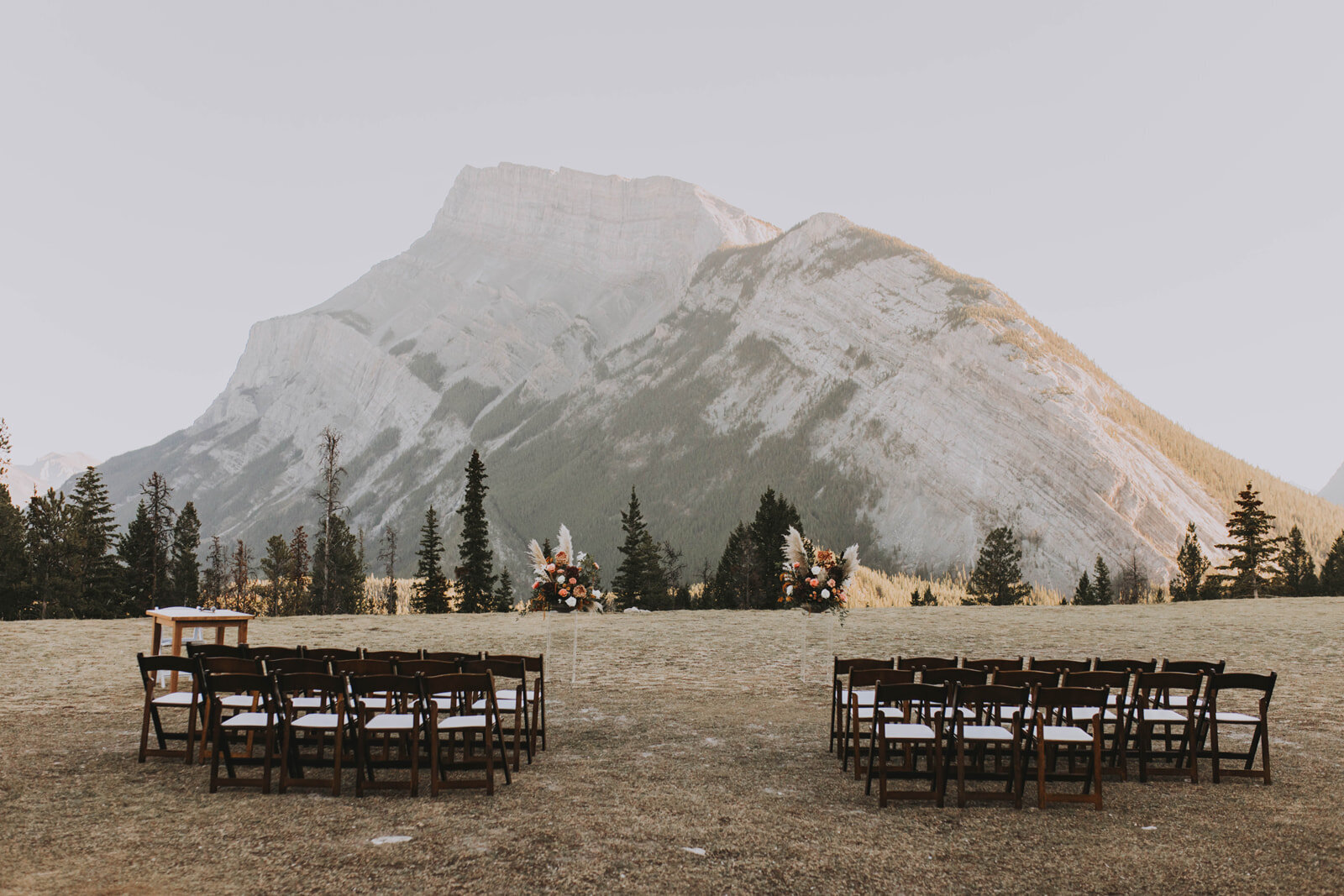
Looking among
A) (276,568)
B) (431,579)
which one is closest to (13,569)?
(276,568)

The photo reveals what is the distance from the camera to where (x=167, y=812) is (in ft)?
21.8

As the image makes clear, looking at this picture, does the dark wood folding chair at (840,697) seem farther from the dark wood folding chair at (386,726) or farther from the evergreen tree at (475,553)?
the evergreen tree at (475,553)

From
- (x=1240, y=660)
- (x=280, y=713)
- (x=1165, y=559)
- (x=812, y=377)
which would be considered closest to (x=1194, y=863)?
(x=280, y=713)

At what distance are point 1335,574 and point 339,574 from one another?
64038 mm

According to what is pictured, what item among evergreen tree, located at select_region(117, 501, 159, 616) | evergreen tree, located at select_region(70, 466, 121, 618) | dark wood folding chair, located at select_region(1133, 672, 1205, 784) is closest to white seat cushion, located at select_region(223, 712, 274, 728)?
dark wood folding chair, located at select_region(1133, 672, 1205, 784)

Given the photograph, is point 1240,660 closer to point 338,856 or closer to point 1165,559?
point 338,856

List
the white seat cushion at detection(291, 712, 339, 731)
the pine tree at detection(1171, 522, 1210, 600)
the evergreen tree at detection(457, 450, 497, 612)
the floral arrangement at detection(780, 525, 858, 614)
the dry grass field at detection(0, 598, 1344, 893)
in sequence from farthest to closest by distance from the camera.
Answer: the pine tree at detection(1171, 522, 1210, 600) < the evergreen tree at detection(457, 450, 497, 612) < the floral arrangement at detection(780, 525, 858, 614) < the white seat cushion at detection(291, 712, 339, 731) < the dry grass field at detection(0, 598, 1344, 893)

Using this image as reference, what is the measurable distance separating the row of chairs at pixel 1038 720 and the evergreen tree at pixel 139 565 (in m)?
61.1

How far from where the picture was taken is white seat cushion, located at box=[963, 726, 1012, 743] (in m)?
7.14

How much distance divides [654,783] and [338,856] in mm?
2803

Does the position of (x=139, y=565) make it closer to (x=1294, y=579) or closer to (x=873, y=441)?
(x=1294, y=579)

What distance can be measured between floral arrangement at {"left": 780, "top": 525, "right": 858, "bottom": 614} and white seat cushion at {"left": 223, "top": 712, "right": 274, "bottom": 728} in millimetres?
9129

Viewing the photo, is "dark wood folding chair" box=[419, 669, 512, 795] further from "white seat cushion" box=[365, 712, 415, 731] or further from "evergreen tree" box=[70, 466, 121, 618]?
"evergreen tree" box=[70, 466, 121, 618]

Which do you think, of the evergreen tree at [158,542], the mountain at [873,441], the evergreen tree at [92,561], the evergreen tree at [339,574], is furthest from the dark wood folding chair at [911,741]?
the mountain at [873,441]
